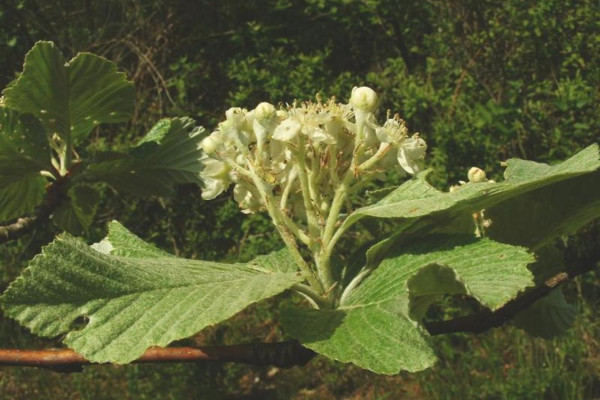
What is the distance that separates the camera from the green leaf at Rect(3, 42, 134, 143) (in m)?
1.02

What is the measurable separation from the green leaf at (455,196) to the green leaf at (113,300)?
0.36 feet

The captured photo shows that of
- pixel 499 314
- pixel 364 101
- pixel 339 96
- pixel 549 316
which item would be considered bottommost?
Answer: pixel 339 96

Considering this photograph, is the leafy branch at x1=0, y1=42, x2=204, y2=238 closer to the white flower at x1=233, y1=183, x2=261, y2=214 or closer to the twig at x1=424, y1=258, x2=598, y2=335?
the white flower at x1=233, y1=183, x2=261, y2=214

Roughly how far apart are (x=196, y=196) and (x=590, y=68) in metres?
1.98

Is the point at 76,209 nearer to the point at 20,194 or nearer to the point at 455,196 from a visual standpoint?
the point at 20,194

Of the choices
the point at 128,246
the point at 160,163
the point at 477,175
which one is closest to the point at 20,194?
the point at 160,163

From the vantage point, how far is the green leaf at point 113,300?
0.59 metres

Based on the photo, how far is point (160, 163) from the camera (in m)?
1.20

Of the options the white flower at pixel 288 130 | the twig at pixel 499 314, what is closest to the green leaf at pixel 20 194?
the white flower at pixel 288 130

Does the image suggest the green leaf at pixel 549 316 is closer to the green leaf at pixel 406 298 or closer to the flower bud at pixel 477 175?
the flower bud at pixel 477 175

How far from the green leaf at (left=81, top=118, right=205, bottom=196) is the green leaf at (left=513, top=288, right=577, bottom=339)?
0.54m

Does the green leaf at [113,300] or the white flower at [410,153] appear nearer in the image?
the green leaf at [113,300]

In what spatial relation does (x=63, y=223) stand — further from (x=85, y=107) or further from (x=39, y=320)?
(x=39, y=320)

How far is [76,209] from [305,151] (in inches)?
25.3
